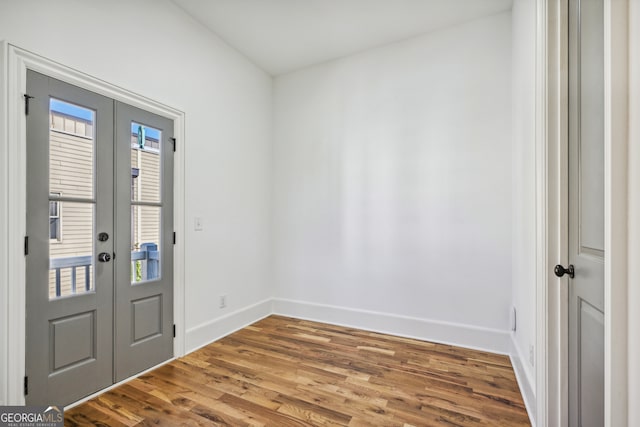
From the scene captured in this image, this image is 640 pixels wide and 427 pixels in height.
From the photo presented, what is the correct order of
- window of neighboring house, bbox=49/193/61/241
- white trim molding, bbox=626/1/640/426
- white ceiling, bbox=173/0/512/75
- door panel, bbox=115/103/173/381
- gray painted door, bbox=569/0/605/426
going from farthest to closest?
white ceiling, bbox=173/0/512/75 → door panel, bbox=115/103/173/381 → window of neighboring house, bbox=49/193/61/241 → gray painted door, bbox=569/0/605/426 → white trim molding, bbox=626/1/640/426

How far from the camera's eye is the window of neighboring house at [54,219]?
1827 mm

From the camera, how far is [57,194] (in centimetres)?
185

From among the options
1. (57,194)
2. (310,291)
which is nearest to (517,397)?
(310,291)

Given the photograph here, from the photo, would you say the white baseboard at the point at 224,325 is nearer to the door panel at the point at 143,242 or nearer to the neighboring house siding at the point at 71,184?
the door panel at the point at 143,242

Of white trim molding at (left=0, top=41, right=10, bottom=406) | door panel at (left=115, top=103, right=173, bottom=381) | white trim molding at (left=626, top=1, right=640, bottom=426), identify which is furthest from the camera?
door panel at (left=115, top=103, right=173, bottom=381)

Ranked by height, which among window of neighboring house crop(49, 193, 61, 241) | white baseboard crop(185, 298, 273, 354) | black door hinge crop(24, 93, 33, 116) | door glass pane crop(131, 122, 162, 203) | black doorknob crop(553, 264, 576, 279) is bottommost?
white baseboard crop(185, 298, 273, 354)

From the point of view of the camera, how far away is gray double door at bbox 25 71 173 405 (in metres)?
1.77

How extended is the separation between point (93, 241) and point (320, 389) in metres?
1.86

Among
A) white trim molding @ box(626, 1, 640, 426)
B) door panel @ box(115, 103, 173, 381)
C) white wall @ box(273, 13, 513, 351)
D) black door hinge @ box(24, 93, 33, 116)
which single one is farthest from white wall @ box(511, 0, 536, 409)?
black door hinge @ box(24, 93, 33, 116)

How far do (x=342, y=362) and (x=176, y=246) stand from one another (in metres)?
1.72

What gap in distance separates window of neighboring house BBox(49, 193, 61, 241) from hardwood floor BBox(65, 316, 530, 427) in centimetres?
110

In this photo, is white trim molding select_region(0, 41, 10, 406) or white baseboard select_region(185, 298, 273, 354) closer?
white trim molding select_region(0, 41, 10, 406)

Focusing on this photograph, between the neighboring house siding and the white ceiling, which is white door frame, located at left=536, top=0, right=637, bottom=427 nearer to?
the white ceiling

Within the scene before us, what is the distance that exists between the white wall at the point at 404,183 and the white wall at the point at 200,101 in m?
0.36
